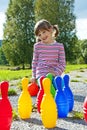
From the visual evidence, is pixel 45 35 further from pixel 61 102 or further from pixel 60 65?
pixel 61 102

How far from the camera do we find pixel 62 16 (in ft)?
132

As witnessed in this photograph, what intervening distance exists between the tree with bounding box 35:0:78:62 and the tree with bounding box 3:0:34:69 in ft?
4.58

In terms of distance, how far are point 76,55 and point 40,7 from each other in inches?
260

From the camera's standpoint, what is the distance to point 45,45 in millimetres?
6777

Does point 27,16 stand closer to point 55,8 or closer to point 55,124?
point 55,8

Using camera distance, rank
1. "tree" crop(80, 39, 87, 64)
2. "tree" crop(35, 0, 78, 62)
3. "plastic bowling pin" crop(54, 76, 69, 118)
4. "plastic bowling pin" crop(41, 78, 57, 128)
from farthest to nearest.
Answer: "tree" crop(80, 39, 87, 64), "tree" crop(35, 0, 78, 62), "plastic bowling pin" crop(54, 76, 69, 118), "plastic bowling pin" crop(41, 78, 57, 128)

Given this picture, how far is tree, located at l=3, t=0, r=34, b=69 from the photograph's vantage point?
40.9 m

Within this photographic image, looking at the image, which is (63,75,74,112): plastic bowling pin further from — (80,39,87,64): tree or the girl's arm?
(80,39,87,64): tree

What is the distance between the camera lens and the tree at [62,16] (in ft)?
131

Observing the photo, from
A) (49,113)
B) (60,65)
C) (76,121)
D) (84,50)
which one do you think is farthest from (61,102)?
(84,50)

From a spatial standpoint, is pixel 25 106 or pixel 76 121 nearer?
pixel 76 121

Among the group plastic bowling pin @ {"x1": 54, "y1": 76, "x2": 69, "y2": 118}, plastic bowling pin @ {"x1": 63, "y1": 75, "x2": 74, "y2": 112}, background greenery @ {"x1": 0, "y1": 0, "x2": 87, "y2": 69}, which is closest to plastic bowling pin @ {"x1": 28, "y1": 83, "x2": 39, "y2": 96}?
plastic bowling pin @ {"x1": 63, "y1": 75, "x2": 74, "y2": 112}

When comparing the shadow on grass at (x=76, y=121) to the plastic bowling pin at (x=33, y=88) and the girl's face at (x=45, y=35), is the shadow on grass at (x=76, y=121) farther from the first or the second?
the plastic bowling pin at (x=33, y=88)

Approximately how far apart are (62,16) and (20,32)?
463 cm
